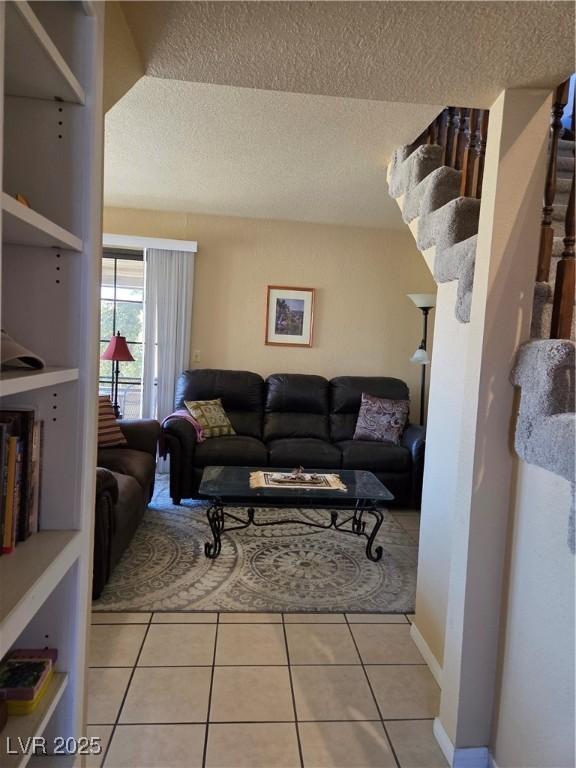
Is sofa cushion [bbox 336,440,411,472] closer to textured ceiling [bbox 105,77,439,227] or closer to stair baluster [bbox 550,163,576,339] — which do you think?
textured ceiling [bbox 105,77,439,227]

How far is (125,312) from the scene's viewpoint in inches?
181

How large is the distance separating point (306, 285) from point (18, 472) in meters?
3.93

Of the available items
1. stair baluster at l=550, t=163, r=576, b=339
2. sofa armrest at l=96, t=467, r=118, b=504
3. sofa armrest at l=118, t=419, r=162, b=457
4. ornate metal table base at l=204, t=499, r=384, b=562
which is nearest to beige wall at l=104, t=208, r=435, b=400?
sofa armrest at l=118, t=419, r=162, b=457

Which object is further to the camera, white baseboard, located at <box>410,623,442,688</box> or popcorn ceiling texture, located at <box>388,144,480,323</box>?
white baseboard, located at <box>410,623,442,688</box>

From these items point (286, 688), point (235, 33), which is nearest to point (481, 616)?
point (286, 688)

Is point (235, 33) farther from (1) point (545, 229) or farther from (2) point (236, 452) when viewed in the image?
(2) point (236, 452)

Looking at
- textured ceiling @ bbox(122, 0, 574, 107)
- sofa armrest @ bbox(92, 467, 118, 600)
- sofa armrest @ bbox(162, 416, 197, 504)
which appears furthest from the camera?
sofa armrest @ bbox(162, 416, 197, 504)

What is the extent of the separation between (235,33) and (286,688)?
2.22 meters

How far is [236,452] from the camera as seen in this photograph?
374 centimetres

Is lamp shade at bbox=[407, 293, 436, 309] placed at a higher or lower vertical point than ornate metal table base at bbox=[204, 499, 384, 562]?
higher

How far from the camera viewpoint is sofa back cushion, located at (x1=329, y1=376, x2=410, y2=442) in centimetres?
438

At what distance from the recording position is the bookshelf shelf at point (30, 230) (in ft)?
2.60

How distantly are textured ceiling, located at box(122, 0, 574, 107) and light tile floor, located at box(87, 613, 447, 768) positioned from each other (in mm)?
2168

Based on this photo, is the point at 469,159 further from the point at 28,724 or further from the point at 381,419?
the point at 381,419
